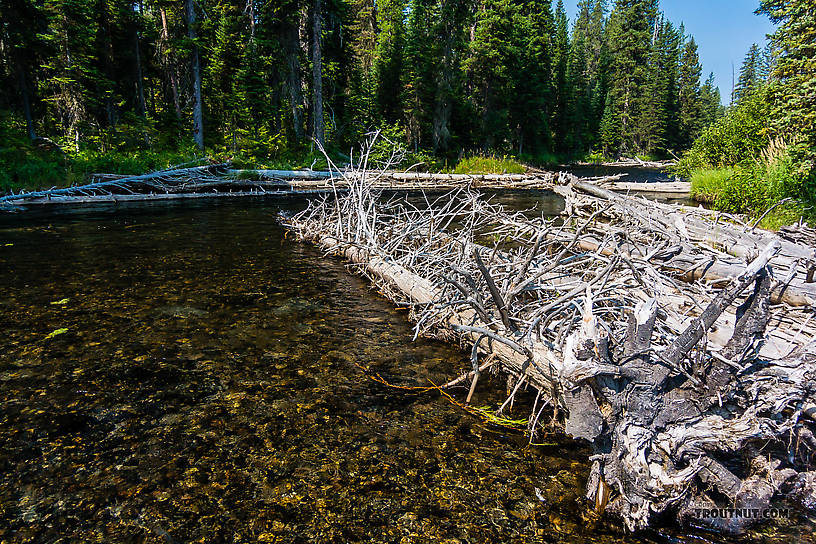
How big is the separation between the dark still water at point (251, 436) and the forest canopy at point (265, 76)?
2272 centimetres

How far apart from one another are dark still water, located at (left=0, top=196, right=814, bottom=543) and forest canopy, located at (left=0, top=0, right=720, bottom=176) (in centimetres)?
2272

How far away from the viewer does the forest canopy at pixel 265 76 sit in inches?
968

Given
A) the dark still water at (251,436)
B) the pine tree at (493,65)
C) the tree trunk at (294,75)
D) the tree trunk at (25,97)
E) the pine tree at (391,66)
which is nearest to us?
the dark still water at (251,436)

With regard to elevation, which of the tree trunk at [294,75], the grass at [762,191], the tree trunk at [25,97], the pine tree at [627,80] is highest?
the pine tree at [627,80]

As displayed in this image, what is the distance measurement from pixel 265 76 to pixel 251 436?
1295 inches

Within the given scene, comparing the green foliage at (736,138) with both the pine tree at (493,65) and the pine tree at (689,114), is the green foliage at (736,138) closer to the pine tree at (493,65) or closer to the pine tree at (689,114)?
the pine tree at (493,65)

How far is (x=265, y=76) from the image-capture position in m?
31.3

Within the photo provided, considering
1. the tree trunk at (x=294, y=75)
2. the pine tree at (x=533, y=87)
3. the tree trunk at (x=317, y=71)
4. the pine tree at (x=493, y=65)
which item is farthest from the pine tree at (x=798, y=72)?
the pine tree at (x=533, y=87)

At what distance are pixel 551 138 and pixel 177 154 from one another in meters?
43.2

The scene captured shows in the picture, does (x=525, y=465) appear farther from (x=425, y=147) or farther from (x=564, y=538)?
(x=425, y=147)

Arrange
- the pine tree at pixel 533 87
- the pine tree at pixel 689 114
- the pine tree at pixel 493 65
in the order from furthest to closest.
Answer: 1. the pine tree at pixel 689 114
2. the pine tree at pixel 533 87
3. the pine tree at pixel 493 65

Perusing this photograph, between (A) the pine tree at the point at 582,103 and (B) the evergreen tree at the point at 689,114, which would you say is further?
(B) the evergreen tree at the point at 689,114

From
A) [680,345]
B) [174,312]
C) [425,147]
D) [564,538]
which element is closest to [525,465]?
[564,538]

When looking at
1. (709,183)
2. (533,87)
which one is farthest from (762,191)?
(533,87)
